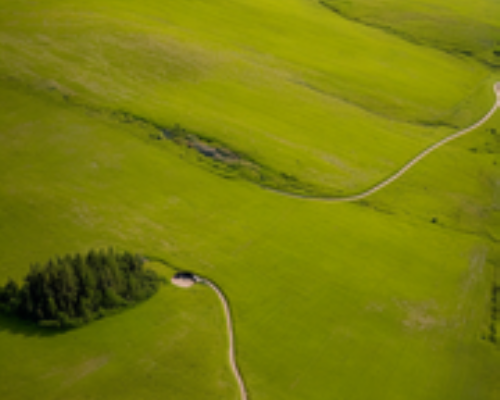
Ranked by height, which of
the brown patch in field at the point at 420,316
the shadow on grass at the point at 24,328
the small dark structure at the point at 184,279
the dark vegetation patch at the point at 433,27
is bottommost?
the shadow on grass at the point at 24,328

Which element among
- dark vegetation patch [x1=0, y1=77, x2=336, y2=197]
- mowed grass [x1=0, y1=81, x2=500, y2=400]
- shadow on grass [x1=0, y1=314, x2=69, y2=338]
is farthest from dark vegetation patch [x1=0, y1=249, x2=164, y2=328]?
dark vegetation patch [x1=0, y1=77, x2=336, y2=197]

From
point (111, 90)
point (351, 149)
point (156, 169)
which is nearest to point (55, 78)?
point (111, 90)

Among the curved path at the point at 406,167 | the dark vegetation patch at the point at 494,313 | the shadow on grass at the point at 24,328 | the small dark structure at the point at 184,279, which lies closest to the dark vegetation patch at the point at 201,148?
the curved path at the point at 406,167

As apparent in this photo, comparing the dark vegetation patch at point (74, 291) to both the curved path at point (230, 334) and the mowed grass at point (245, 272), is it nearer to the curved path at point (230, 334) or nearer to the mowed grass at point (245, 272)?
the mowed grass at point (245, 272)

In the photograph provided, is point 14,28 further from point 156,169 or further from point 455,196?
point 455,196

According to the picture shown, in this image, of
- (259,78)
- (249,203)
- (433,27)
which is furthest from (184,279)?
(433,27)

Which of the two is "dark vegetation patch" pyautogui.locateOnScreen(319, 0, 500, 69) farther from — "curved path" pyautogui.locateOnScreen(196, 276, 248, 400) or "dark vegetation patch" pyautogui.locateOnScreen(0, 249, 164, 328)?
"dark vegetation patch" pyautogui.locateOnScreen(0, 249, 164, 328)
